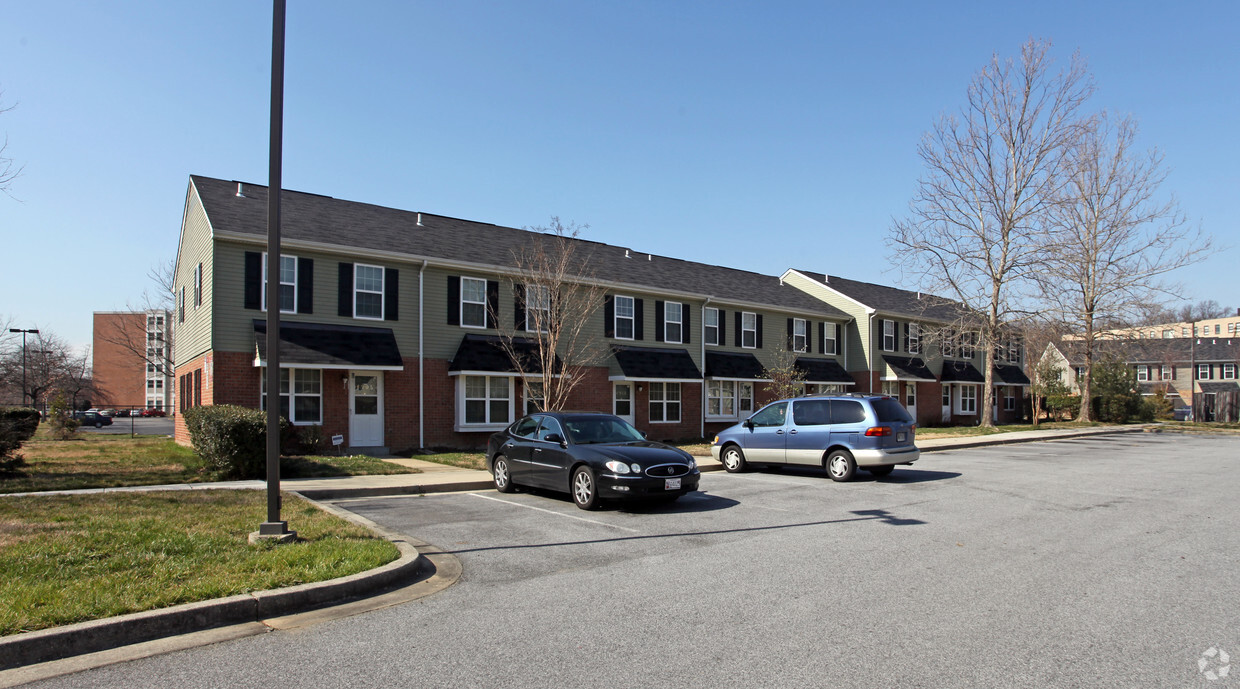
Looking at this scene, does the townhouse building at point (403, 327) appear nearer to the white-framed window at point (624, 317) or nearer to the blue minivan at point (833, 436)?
the white-framed window at point (624, 317)

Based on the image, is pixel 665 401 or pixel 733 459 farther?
pixel 665 401

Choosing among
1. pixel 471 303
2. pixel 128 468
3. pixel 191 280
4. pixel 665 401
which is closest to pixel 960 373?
pixel 665 401

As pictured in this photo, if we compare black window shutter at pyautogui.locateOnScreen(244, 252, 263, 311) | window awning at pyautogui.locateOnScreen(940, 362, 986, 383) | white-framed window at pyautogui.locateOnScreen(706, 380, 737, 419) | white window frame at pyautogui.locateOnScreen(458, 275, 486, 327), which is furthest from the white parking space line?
window awning at pyautogui.locateOnScreen(940, 362, 986, 383)

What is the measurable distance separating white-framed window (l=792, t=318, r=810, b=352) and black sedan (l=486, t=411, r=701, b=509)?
22.8 metres

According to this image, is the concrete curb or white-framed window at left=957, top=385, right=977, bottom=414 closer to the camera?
the concrete curb

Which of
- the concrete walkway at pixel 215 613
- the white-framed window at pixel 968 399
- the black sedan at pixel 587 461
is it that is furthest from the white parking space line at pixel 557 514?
the white-framed window at pixel 968 399

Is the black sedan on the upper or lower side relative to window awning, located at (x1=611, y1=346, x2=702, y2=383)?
lower

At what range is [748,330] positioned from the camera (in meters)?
32.0

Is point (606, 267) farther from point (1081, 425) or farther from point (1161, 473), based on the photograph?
point (1081, 425)

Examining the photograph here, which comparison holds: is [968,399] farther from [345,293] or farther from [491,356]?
[345,293]

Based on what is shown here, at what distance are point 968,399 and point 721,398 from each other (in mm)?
20804

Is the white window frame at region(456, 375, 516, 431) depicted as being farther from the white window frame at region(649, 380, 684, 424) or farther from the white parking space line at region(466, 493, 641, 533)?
the white parking space line at region(466, 493, 641, 533)

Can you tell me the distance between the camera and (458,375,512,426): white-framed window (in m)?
22.3

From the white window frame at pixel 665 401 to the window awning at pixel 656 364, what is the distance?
28.5 inches
